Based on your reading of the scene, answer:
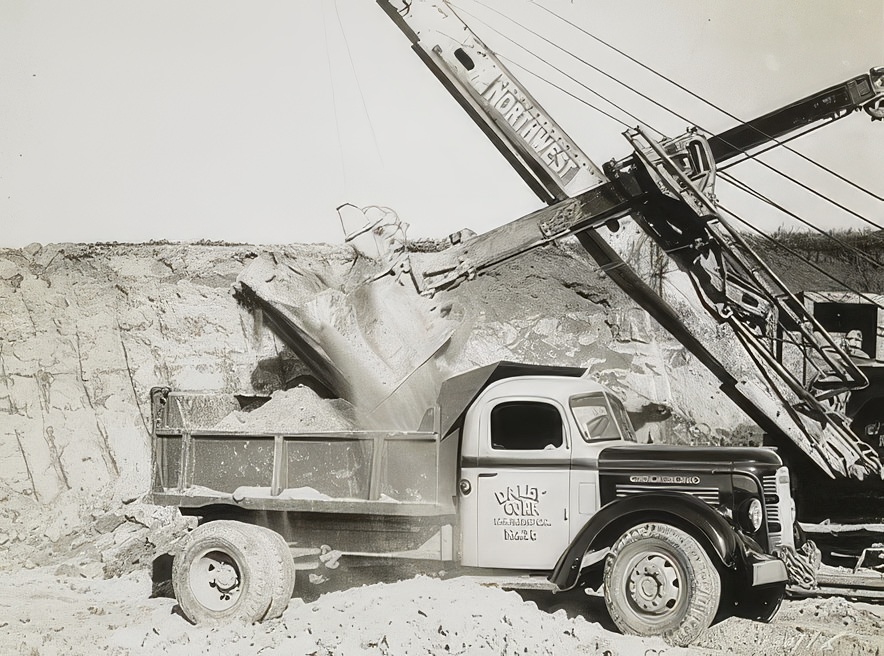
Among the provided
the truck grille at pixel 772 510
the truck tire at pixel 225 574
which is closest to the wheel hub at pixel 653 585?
the truck grille at pixel 772 510

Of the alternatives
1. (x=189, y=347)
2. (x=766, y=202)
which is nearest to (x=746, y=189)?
(x=766, y=202)

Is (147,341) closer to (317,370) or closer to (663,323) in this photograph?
(317,370)

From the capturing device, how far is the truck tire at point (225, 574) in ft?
15.8

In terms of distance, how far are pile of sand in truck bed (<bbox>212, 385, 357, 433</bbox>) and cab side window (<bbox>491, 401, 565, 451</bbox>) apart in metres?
0.99

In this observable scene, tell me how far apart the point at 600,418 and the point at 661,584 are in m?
0.98

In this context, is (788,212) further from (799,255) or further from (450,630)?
(450,630)

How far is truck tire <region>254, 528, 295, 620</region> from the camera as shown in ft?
15.9

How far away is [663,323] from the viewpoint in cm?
571

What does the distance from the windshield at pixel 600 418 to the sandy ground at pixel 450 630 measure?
93cm

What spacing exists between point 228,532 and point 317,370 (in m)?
1.28

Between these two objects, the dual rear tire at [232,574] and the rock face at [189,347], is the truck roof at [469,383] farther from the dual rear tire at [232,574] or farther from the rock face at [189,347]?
the dual rear tire at [232,574]

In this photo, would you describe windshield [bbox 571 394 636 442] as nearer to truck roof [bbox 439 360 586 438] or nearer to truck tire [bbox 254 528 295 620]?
truck roof [bbox 439 360 586 438]

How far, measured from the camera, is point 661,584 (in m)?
4.41

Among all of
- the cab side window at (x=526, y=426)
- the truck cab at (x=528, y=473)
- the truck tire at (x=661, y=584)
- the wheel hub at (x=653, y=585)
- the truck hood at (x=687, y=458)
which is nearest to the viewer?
the truck tire at (x=661, y=584)
